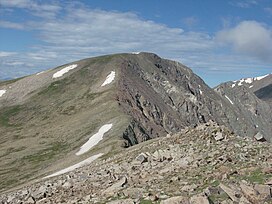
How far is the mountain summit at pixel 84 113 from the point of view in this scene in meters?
90.0

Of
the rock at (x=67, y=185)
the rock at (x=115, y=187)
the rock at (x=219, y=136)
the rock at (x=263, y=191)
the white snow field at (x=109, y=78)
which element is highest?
the white snow field at (x=109, y=78)

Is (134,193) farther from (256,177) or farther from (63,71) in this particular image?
(63,71)

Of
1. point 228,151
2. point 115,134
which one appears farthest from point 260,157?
point 115,134

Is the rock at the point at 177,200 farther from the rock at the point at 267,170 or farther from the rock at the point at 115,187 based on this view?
the rock at the point at 267,170

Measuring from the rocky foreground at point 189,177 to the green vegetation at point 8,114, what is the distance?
387ft

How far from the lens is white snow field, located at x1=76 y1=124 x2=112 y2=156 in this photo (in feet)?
286

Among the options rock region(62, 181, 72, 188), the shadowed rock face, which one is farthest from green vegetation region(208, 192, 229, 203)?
the shadowed rock face

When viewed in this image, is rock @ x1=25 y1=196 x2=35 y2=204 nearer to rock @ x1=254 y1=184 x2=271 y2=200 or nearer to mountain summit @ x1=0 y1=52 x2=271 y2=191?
rock @ x1=254 y1=184 x2=271 y2=200

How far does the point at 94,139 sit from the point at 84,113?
36.3 m

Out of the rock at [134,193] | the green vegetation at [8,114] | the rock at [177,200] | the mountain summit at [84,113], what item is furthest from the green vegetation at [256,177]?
the green vegetation at [8,114]

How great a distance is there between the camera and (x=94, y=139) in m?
93.1

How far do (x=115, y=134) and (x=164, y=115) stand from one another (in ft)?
213

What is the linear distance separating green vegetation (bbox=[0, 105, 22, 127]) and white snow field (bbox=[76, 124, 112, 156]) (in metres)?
63.0

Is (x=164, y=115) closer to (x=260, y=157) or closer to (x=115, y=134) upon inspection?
(x=115, y=134)
